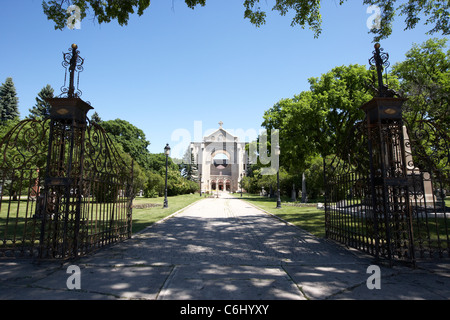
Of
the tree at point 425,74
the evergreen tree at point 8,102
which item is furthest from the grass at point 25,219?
the evergreen tree at point 8,102

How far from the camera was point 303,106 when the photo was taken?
70.4 feet

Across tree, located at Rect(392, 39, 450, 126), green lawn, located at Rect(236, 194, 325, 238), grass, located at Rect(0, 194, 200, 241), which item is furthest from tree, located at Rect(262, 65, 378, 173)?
grass, located at Rect(0, 194, 200, 241)

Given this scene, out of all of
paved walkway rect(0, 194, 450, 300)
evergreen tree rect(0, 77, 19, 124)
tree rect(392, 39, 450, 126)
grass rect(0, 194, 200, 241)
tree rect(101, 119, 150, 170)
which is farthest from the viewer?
tree rect(101, 119, 150, 170)

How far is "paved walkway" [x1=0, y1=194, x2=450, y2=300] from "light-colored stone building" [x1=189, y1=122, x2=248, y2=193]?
67.0 meters

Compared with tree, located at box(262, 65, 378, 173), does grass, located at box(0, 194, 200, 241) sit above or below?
below

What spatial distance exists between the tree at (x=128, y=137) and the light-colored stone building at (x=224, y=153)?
2835cm

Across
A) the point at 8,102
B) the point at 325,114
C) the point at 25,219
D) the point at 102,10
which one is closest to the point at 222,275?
the point at 25,219

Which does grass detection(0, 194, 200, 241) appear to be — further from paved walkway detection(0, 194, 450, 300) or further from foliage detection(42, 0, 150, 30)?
foliage detection(42, 0, 150, 30)

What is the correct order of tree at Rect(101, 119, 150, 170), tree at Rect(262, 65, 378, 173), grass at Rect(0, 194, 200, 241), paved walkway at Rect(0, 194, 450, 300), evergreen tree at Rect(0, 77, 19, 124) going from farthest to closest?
tree at Rect(101, 119, 150, 170) → evergreen tree at Rect(0, 77, 19, 124) → tree at Rect(262, 65, 378, 173) → grass at Rect(0, 194, 200, 241) → paved walkway at Rect(0, 194, 450, 300)

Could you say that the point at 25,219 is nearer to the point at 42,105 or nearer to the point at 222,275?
the point at 222,275

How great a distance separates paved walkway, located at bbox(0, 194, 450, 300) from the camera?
341 cm

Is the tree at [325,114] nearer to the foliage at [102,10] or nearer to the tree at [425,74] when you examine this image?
the tree at [425,74]
